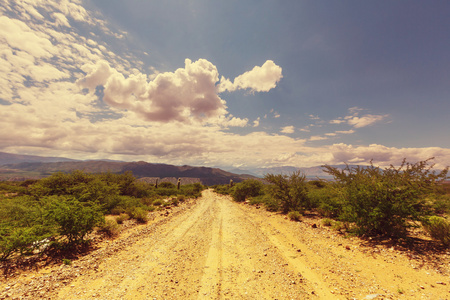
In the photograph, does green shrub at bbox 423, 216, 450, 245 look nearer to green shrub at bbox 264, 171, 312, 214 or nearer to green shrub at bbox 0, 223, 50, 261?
green shrub at bbox 264, 171, 312, 214

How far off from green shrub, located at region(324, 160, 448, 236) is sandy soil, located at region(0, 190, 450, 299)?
128 centimetres

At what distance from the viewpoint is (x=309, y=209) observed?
52.7 feet

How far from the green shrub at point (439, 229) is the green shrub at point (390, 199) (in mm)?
503

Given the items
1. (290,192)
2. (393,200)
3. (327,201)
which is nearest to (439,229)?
(393,200)

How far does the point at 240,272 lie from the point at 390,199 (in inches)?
331

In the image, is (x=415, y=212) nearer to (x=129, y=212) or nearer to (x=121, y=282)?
(x=121, y=282)

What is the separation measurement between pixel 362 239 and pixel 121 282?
11.2 metres

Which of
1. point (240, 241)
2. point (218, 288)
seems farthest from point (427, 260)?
point (218, 288)

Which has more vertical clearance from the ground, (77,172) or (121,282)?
(77,172)

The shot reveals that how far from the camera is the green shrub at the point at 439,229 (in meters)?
7.36

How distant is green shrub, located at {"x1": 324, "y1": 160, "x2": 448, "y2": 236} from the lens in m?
8.05

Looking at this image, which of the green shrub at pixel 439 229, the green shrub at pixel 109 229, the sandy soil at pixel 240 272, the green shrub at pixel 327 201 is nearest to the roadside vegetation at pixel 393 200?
the green shrub at pixel 439 229

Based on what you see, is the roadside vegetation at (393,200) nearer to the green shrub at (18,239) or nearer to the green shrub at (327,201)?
the green shrub at (327,201)

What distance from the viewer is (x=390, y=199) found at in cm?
850
